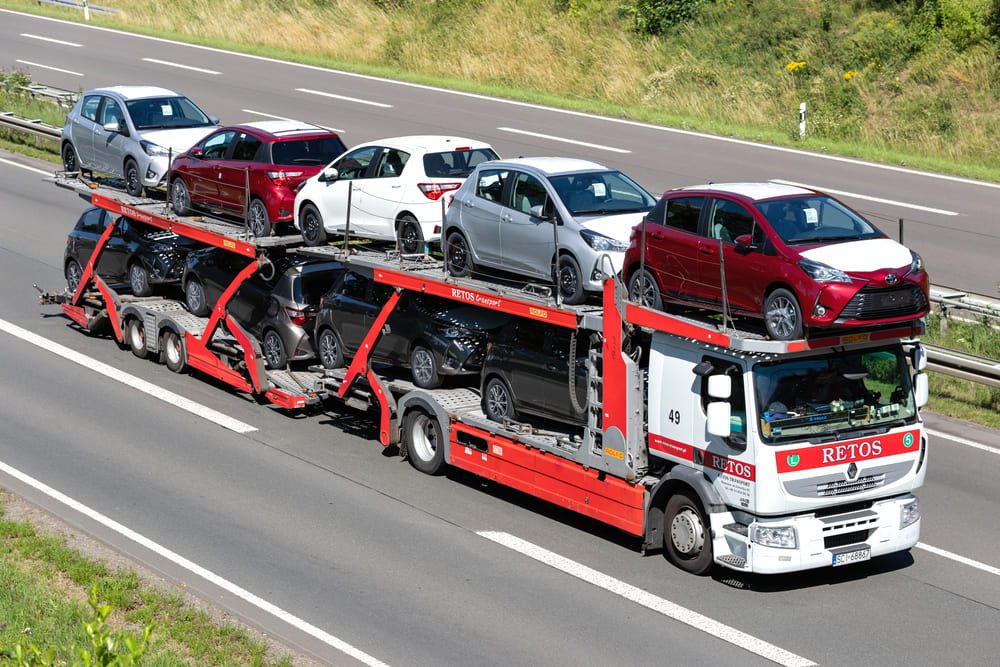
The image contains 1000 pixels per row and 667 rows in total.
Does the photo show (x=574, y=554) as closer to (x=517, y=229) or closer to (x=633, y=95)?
(x=517, y=229)

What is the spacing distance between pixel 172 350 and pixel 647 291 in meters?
9.07

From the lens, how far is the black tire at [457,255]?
1536 cm

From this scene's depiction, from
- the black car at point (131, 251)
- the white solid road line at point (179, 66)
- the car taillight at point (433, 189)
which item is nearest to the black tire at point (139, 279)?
the black car at point (131, 251)

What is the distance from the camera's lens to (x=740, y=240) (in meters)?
11.8

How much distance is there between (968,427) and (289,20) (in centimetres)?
3610

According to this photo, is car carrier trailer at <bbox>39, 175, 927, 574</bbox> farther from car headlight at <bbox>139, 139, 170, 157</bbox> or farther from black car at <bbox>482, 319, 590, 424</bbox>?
car headlight at <bbox>139, 139, 170, 157</bbox>

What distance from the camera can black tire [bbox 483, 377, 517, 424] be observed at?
14141mm

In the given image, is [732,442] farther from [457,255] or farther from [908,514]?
[457,255]

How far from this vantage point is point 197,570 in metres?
12.4

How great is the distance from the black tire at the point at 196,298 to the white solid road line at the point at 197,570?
4.54m

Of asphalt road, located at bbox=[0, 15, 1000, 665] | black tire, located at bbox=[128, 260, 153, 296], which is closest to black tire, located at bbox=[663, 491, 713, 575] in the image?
asphalt road, located at bbox=[0, 15, 1000, 665]

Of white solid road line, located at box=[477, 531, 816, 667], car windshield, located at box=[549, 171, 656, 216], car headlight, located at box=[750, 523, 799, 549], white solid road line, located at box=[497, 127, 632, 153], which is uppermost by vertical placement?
car windshield, located at box=[549, 171, 656, 216]

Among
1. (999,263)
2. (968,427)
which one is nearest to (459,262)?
(968,427)

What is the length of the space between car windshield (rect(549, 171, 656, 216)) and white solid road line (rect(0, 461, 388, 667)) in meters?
5.37
